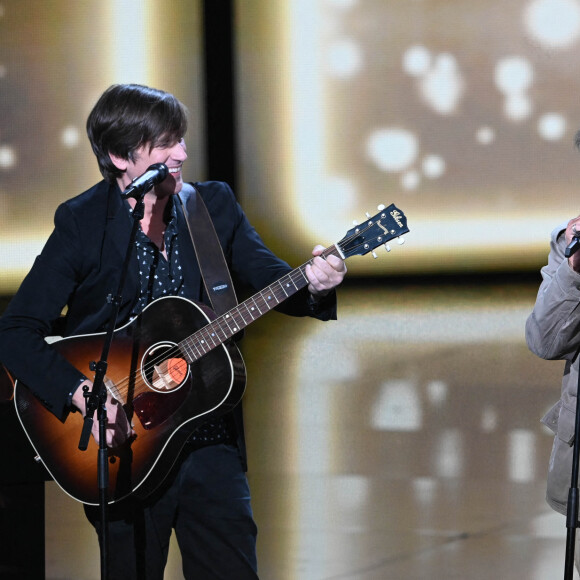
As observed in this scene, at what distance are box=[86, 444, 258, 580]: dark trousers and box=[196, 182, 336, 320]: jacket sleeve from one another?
449 millimetres

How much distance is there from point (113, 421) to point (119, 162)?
724 millimetres

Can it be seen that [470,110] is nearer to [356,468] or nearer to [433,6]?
[433,6]

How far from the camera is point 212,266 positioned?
2652mm

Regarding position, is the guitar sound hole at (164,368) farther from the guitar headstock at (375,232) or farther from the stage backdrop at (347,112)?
the stage backdrop at (347,112)

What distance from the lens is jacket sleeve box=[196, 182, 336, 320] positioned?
266 centimetres

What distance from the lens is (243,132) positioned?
14.1 feet

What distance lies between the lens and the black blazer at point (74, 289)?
263 cm

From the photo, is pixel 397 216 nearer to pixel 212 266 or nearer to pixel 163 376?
pixel 212 266

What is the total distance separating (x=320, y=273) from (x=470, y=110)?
1813 mm

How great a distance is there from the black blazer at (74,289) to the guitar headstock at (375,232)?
0.57 feet

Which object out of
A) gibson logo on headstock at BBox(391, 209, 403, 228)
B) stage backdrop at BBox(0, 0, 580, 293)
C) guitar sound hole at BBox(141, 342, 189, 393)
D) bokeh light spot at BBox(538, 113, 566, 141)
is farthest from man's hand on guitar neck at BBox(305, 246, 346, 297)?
bokeh light spot at BBox(538, 113, 566, 141)

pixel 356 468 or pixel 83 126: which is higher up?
pixel 83 126

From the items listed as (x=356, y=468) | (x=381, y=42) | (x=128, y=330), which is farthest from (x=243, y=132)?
(x=128, y=330)

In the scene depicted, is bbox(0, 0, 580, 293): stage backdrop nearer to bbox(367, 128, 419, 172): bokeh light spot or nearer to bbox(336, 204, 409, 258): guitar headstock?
bbox(367, 128, 419, 172): bokeh light spot
